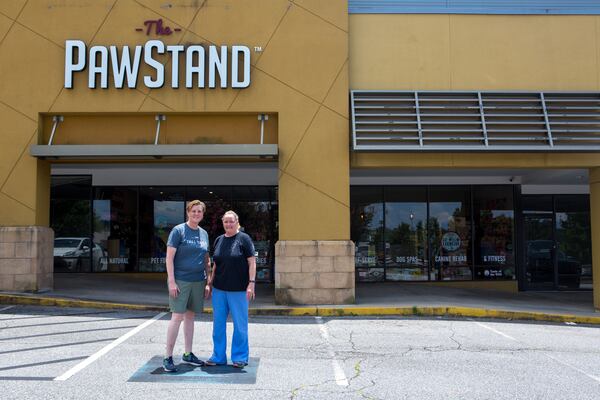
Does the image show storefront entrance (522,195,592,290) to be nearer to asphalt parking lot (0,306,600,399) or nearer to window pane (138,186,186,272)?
asphalt parking lot (0,306,600,399)

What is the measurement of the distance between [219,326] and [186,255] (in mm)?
879

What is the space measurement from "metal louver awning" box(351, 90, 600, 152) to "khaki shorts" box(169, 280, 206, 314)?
604cm

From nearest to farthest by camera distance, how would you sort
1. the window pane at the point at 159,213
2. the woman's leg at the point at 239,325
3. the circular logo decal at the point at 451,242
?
the woman's leg at the point at 239,325, the circular logo decal at the point at 451,242, the window pane at the point at 159,213

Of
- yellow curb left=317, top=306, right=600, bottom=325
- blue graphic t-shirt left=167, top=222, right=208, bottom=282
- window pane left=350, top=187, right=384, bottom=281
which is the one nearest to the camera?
blue graphic t-shirt left=167, top=222, right=208, bottom=282

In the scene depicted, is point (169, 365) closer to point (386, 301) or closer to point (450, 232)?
point (386, 301)

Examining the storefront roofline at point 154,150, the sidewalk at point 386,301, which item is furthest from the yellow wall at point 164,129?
the sidewalk at point 386,301

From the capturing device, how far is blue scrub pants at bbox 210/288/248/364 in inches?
243

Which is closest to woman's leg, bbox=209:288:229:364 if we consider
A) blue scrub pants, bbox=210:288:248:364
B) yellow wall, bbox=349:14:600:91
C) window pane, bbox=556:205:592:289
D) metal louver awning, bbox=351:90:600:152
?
blue scrub pants, bbox=210:288:248:364

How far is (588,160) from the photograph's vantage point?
11.9 metres

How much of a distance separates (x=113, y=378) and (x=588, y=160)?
10438mm

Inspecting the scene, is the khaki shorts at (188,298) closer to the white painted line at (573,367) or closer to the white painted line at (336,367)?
the white painted line at (336,367)

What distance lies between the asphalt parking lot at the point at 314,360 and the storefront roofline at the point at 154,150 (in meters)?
3.25

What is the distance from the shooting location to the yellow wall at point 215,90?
11.7m

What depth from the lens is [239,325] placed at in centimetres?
615
